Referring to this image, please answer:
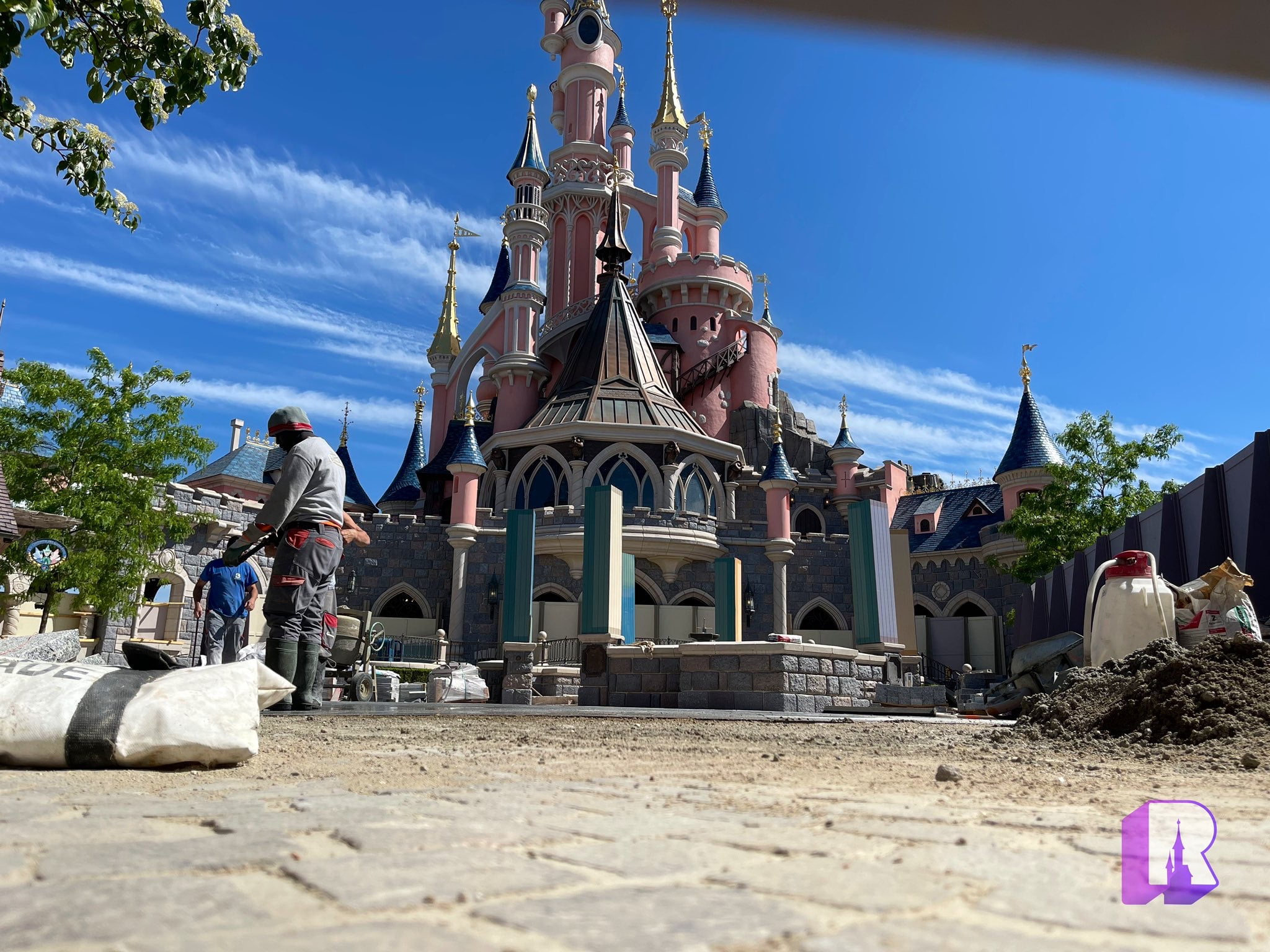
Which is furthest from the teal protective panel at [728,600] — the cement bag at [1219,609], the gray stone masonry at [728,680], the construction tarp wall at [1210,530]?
the cement bag at [1219,609]

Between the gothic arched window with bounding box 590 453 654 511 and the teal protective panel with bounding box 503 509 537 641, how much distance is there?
5.87 metres

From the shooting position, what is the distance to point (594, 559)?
15297 millimetres

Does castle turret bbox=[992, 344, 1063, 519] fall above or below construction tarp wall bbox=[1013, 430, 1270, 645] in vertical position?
above

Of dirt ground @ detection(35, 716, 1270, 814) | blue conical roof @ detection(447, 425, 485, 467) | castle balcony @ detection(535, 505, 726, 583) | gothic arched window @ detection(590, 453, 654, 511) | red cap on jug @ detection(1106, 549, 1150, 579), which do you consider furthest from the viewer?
blue conical roof @ detection(447, 425, 485, 467)

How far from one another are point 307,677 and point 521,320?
Answer: 24612 millimetres

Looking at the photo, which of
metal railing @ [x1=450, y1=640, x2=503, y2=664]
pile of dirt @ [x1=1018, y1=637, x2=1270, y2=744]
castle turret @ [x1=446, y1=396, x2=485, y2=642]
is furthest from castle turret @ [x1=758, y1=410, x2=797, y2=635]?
pile of dirt @ [x1=1018, y1=637, x2=1270, y2=744]

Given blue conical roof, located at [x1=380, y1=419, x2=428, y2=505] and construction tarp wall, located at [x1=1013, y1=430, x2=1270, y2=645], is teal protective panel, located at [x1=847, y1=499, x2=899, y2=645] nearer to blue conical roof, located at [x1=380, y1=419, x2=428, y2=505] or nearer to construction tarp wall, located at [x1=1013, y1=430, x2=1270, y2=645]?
construction tarp wall, located at [x1=1013, y1=430, x2=1270, y2=645]

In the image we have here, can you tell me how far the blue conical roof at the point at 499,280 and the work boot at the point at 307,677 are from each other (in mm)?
35097

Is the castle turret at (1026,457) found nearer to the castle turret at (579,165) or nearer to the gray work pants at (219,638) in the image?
the castle turret at (579,165)

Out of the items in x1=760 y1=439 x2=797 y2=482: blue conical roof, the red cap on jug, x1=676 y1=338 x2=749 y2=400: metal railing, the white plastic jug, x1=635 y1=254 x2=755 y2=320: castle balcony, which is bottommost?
the white plastic jug

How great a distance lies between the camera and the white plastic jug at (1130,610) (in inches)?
307

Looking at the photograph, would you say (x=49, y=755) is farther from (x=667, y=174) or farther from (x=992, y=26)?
(x=667, y=174)
